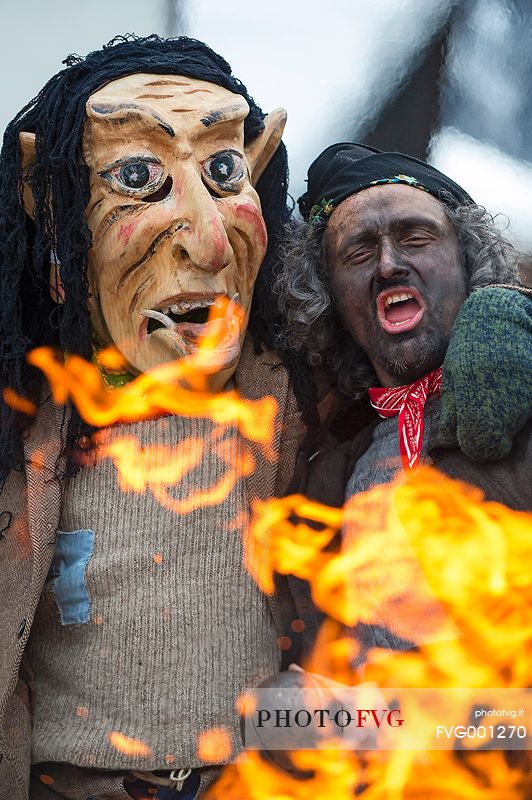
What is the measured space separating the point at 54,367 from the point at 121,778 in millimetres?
965

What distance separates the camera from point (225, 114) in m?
2.30

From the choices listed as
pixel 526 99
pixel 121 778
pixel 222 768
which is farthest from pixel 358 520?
pixel 526 99

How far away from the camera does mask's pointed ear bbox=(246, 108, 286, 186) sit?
2.49 metres

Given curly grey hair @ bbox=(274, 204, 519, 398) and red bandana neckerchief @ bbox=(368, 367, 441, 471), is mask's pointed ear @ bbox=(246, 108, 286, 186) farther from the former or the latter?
red bandana neckerchief @ bbox=(368, 367, 441, 471)

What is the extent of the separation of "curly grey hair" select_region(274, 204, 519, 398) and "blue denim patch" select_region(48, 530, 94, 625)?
0.68m

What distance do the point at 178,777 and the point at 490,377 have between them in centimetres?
107

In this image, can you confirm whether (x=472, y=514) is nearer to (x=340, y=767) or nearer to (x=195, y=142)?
(x=340, y=767)

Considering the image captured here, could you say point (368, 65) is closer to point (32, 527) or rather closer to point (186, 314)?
point (186, 314)

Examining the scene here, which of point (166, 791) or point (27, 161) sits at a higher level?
point (27, 161)

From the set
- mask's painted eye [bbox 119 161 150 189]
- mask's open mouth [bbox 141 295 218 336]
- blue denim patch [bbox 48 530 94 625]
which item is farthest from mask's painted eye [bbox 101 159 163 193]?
blue denim patch [bbox 48 530 94 625]

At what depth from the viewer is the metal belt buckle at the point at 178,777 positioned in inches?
82.7

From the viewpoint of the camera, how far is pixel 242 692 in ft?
7.04
